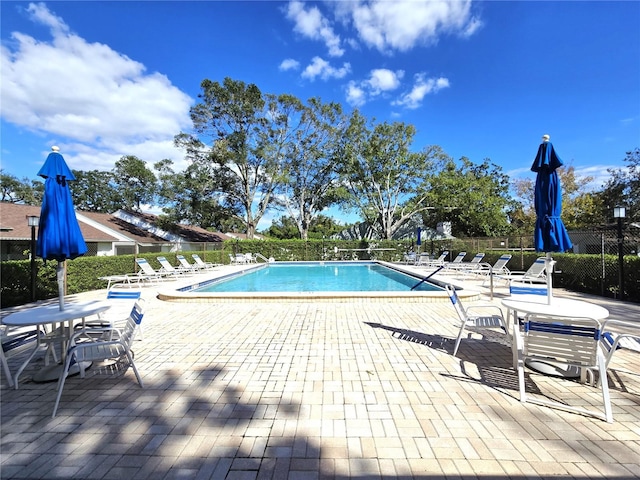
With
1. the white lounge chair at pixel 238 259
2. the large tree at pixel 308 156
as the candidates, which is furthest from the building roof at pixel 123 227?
the large tree at pixel 308 156

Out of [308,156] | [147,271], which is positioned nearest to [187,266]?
[147,271]

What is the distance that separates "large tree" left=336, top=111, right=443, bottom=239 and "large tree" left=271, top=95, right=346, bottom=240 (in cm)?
139

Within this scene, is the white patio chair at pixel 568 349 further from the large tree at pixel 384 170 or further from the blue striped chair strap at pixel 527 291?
the large tree at pixel 384 170

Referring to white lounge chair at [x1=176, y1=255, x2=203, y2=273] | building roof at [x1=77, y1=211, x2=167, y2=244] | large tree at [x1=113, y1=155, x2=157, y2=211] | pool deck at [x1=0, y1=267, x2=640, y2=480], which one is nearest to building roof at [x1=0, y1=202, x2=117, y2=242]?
building roof at [x1=77, y1=211, x2=167, y2=244]

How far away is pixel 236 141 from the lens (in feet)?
78.0

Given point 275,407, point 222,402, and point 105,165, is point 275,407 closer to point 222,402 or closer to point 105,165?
point 222,402

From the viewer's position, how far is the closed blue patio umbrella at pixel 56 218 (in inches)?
127

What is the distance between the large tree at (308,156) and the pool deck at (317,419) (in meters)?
22.6

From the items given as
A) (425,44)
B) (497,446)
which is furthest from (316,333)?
(425,44)

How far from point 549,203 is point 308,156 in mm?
24920

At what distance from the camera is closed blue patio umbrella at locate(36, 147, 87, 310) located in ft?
10.6

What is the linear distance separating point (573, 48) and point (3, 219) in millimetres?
26410

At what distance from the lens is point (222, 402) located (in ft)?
8.73

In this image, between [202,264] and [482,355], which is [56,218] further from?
[202,264]
